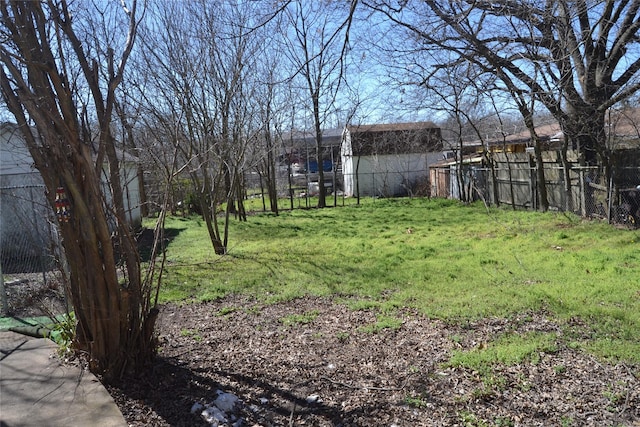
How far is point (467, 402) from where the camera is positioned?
3.48m

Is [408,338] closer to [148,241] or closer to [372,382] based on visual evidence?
[372,382]

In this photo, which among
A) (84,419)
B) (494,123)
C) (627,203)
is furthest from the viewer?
(494,123)

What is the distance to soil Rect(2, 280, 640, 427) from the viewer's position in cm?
332

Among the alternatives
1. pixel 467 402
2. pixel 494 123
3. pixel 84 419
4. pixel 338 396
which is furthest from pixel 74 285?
pixel 494 123

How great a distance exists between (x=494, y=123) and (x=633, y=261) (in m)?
18.4

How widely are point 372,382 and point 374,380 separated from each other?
0.04 metres

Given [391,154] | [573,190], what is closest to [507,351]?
[573,190]

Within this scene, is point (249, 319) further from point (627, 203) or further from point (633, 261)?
point (627, 203)

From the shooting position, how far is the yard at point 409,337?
3.45 metres

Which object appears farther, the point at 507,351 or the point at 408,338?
Answer: the point at 408,338

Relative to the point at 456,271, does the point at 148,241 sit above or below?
above

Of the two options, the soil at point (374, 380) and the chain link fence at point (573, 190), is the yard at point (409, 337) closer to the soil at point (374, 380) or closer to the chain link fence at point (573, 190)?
the soil at point (374, 380)

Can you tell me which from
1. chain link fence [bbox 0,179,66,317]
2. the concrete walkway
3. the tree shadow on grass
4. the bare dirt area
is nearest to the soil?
the bare dirt area

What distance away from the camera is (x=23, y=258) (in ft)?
35.1
